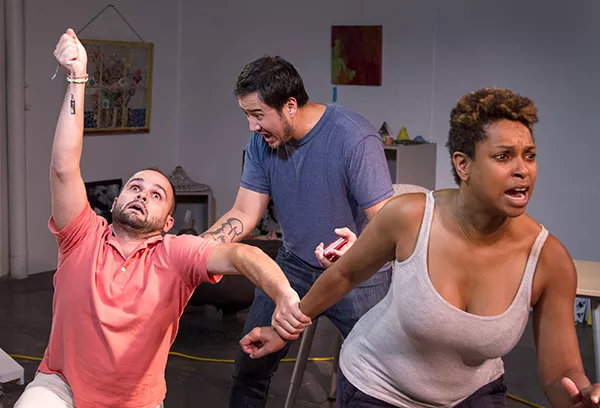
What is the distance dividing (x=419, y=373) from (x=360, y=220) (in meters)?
1.11

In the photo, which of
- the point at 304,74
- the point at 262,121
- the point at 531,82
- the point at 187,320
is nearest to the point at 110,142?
the point at 304,74

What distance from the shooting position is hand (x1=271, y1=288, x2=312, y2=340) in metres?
2.49

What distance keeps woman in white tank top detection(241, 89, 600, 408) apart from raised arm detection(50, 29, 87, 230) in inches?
38.1

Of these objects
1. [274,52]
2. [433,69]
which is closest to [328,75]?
[274,52]

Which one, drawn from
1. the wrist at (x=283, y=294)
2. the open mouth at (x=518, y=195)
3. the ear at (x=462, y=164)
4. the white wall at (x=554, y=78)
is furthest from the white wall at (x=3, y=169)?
the open mouth at (x=518, y=195)

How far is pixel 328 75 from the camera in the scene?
6.97m

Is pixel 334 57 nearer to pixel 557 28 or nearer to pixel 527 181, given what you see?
pixel 557 28

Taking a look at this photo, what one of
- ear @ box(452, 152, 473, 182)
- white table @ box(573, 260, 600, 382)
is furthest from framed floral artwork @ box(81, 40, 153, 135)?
ear @ box(452, 152, 473, 182)

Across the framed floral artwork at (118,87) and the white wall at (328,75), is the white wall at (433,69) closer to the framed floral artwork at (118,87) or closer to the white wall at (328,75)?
the white wall at (328,75)

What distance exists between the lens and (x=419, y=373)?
2.21 meters

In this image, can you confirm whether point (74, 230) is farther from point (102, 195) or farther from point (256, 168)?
point (102, 195)

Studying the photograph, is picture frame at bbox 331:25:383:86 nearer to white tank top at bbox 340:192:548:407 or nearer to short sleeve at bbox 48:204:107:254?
short sleeve at bbox 48:204:107:254

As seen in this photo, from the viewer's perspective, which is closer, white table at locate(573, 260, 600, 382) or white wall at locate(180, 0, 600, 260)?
white table at locate(573, 260, 600, 382)

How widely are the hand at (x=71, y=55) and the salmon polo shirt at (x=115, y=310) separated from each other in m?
0.44
